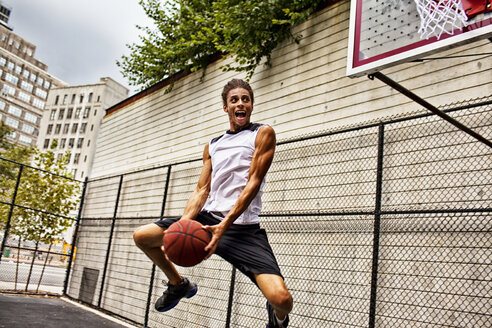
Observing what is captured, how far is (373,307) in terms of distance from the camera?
12.2 feet

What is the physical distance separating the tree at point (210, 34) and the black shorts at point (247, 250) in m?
3.62

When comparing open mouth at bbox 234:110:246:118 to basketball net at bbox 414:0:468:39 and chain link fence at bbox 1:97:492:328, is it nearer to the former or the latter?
basketball net at bbox 414:0:468:39

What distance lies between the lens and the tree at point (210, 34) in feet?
19.1

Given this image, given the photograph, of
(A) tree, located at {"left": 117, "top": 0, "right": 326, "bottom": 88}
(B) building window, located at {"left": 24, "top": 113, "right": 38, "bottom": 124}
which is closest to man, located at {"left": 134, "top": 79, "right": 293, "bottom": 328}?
(A) tree, located at {"left": 117, "top": 0, "right": 326, "bottom": 88}

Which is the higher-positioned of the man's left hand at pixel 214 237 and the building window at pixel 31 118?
the building window at pixel 31 118

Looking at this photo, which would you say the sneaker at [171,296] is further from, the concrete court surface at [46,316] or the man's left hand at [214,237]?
the concrete court surface at [46,316]

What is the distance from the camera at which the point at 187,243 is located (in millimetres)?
2527

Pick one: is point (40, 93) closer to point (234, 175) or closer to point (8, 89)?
point (8, 89)

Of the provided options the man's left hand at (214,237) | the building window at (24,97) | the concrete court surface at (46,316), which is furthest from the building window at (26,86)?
the man's left hand at (214,237)

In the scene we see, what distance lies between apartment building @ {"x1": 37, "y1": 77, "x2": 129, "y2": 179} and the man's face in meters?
42.7

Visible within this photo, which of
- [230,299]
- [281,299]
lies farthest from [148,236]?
[230,299]

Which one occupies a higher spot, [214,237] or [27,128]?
[27,128]

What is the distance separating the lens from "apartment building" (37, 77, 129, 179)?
4587 cm

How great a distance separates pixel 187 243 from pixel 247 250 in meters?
0.40
